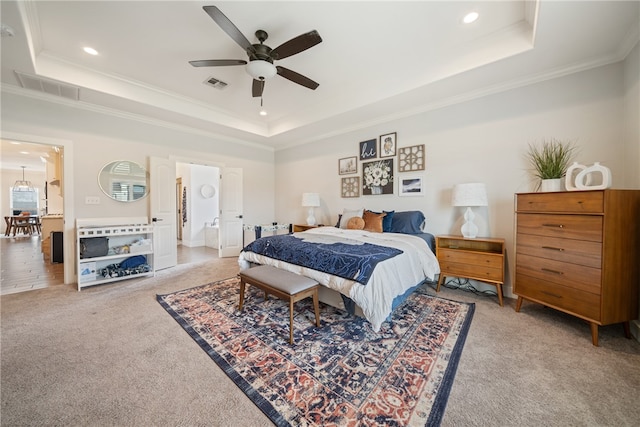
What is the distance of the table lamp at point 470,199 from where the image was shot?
289cm

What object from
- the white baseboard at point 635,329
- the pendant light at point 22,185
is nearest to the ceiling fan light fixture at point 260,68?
the white baseboard at point 635,329

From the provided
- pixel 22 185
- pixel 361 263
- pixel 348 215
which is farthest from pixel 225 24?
pixel 22 185

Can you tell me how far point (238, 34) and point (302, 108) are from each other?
2.40 meters

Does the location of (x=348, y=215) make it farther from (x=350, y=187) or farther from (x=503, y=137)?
(x=503, y=137)

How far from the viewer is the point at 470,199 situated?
290 cm

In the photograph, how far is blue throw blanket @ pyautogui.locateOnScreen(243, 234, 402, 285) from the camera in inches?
82.0

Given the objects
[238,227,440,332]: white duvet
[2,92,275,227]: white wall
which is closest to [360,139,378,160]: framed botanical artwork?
[238,227,440,332]: white duvet

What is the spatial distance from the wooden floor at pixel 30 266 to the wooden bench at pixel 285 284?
3.12 meters

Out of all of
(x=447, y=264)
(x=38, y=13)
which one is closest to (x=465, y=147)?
(x=447, y=264)

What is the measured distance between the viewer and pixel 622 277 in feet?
6.35

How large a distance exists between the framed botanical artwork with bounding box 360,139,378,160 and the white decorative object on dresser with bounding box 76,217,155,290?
3.95 meters

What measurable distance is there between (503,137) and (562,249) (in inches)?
63.6

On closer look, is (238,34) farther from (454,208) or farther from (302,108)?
(454,208)

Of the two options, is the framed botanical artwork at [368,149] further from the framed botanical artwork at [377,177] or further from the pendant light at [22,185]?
the pendant light at [22,185]
